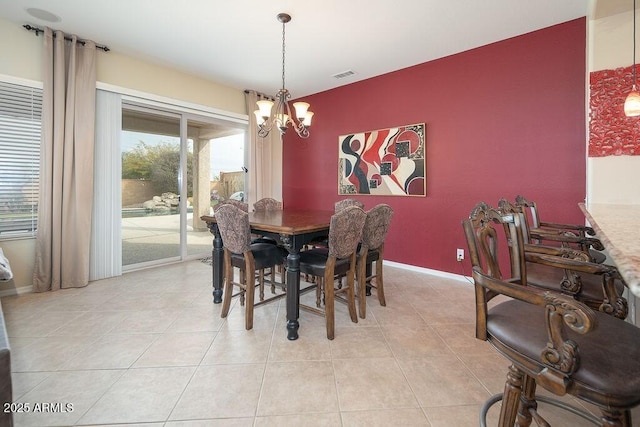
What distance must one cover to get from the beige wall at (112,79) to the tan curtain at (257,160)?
0.63 ft

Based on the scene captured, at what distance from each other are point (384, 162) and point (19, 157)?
412 cm

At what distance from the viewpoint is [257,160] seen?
191 inches

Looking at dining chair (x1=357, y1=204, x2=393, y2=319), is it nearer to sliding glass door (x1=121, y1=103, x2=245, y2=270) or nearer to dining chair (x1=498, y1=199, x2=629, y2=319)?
dining chair (x1=498, y1=199, x2=629, y2=319)

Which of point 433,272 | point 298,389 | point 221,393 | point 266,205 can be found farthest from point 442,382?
point 266,205

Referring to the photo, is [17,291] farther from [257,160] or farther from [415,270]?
[415,270]

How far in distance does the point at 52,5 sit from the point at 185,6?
122 cm

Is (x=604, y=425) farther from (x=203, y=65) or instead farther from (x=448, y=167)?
(x=203, y=65)

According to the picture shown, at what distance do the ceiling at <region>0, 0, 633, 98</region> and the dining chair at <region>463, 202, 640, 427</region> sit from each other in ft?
8.10

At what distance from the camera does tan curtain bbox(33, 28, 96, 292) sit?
115 inches

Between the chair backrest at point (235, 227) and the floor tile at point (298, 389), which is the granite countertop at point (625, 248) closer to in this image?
the floor tile at point (298, 389)

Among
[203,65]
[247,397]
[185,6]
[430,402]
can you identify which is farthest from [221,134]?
[430,402]

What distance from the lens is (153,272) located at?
3734mm

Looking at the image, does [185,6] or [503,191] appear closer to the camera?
[185,6]

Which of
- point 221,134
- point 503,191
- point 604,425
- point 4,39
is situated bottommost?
point 604,425
